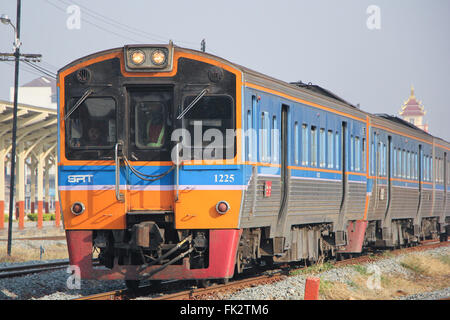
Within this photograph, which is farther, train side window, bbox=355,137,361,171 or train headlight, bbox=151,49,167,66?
train side window, bbox=355,137,361,171

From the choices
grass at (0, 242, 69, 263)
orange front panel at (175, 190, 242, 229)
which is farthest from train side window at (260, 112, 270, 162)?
grass at (0, 242, 69, 263)

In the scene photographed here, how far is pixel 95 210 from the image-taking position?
10.5 metres

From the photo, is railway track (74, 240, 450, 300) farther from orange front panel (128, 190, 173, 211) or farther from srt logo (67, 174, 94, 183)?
srt logo (67, 174, 94, 183)

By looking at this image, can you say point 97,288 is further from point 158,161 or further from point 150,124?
point 150,124

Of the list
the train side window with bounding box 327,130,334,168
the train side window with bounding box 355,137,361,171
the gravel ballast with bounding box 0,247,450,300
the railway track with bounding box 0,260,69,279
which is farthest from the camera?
the train side window with bounding box 355,137,361,171

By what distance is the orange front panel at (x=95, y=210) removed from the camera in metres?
10.4

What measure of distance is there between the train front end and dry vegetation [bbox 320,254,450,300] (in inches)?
80.0

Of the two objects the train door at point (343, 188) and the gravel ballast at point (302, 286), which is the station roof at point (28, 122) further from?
the gravel ballast at point (302, 286)

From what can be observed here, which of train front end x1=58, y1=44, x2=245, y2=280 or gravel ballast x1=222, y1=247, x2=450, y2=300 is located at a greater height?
train front end x1=58, y1=44, x2=245, y2=280

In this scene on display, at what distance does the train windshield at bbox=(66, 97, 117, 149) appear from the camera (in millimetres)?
10625

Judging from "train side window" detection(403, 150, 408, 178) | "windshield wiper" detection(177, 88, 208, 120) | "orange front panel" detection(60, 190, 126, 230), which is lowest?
"orange front panel" detection(60, 190, 126, 230)

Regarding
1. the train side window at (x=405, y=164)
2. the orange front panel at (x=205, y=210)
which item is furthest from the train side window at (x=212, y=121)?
the train side window at (x=405, y=164)

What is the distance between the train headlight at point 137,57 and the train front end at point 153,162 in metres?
0.02

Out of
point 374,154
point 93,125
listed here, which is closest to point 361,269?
point 374,154
